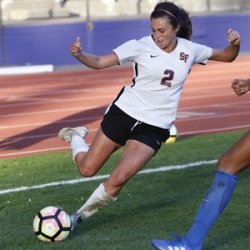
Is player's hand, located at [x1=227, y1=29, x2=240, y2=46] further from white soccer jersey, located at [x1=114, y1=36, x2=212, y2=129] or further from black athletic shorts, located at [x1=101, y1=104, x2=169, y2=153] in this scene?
black athletic shorts, located at [x1=101, y1=104, x2=169, y2=153]

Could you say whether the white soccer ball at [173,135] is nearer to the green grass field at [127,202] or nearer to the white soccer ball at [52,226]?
the green grass field at [127,202]

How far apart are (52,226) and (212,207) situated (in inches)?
51.9

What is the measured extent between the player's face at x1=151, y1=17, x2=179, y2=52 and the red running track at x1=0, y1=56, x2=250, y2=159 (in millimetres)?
4801

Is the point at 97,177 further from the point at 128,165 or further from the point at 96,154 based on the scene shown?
the point at 128,165

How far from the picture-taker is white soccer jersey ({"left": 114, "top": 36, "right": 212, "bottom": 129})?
5918 millimetres

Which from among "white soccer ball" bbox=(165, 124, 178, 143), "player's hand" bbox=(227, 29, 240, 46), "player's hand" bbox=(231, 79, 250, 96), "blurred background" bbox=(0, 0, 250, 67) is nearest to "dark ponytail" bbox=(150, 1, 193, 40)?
"player's hand" bbox=(227, 29, 240, 46)

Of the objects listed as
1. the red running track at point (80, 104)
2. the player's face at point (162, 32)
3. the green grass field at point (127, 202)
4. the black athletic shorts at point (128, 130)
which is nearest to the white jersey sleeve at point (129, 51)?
the player's face at point (162, 32)

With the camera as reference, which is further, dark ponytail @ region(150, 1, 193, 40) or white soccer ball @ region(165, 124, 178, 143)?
white soccer ball @ region(165, 124, 178, 143)

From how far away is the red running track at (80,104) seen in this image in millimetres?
11891

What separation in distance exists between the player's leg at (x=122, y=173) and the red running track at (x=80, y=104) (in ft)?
14.9

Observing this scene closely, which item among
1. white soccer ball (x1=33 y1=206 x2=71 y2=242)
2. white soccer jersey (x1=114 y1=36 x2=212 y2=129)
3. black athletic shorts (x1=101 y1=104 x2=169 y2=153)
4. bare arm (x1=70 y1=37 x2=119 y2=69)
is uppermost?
bare arm (x1=70 y1=37 x2=119 y2=69)

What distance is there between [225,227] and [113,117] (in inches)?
49.7

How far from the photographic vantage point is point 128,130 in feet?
19.7

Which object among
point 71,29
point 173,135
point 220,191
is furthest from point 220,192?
point 71,29
